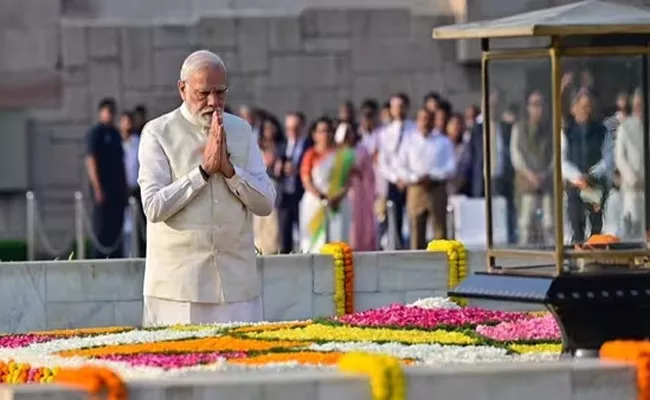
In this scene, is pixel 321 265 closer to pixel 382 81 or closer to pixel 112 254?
pixel 112 254

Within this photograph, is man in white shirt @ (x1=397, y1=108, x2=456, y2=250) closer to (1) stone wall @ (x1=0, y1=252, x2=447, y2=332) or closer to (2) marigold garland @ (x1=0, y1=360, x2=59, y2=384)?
(1) stone wall @ (x1=0, y1=252, x2=447, y2=332)

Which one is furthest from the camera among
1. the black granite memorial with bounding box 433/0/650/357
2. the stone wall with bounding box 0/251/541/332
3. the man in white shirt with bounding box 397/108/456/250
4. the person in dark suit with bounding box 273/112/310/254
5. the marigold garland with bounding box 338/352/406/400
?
the person in dark suit with bounding box 273/112/310/254

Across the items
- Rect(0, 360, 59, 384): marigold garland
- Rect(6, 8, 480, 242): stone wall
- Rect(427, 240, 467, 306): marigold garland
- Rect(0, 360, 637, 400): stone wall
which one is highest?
Rect(6, 8, 480, 242): stone wall

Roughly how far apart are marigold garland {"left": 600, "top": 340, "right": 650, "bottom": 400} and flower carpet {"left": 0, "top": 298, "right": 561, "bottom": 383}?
125 centimetres

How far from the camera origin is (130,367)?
1145 centimetres

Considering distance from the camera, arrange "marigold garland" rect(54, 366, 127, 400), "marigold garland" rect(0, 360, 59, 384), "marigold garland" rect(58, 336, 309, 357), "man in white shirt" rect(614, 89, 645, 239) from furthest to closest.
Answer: "marigold garland" rect(58, 336, 309, 357), "man in white shirt" rect(614, 89, 645, 239), "marigold garland" rect(0, 360, 59, 384), "marigold garland" rect(54, 366, 127, 400)

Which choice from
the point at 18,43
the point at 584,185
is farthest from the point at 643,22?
the point at 18,43

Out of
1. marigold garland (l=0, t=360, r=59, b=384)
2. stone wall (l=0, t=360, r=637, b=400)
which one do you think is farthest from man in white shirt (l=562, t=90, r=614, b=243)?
marigold garland (l=0, t=360, r=59, b=384)

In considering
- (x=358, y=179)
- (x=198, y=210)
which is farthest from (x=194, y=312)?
(x=358, y=179)

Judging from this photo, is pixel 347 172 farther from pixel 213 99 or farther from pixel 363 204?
pixel 213 99

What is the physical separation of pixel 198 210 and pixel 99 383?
504 cm

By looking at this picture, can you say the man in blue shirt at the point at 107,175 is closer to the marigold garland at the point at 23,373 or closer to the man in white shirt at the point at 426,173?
the man in white shirt at the point at 426,173

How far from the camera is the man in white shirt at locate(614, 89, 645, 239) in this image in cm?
1196

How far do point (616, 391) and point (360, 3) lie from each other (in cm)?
2044
